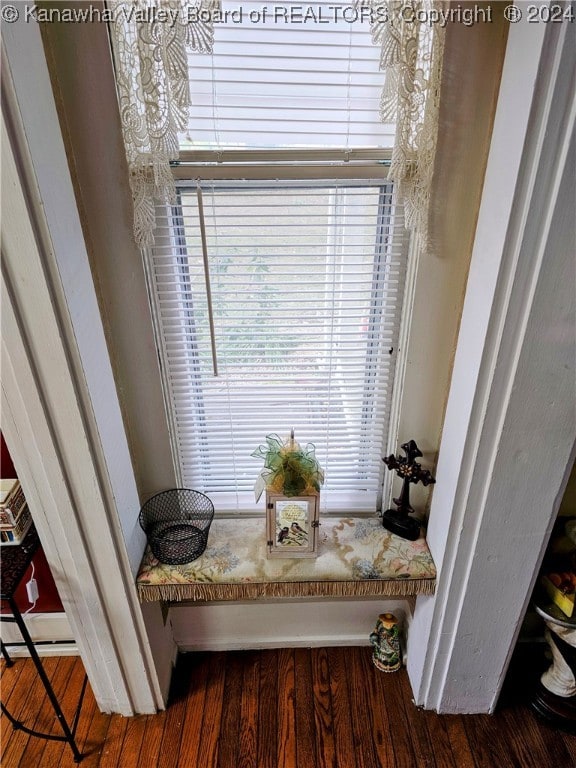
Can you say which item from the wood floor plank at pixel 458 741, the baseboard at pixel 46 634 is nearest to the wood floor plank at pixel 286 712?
the wood floor plank at pixel 458 741

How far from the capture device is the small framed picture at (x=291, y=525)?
4.33ft

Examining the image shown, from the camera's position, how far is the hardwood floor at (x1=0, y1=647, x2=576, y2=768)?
145 centimetres

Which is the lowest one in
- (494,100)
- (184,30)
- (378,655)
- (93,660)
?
(378,655)

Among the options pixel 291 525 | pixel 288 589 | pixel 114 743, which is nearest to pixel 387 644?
pixel 288 589

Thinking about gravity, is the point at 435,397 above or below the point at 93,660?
above

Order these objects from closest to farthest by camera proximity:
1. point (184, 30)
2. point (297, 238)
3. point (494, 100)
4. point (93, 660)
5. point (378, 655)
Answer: point (184, 30)
point (494, 100)
point (297, 238)
point (93, 660)
point (378, 655)

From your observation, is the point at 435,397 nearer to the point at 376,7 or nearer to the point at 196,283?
the point at 196,283

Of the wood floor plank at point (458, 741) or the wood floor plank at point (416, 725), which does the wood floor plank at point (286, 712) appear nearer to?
the wood floor plank at point (416, 725)

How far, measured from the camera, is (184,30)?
911 mm

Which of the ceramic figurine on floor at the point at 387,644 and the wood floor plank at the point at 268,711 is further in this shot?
the ceramic figurine on floor at the point at 387,644

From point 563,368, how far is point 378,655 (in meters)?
1.18

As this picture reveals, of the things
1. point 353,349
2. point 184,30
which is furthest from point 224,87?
point 353,349

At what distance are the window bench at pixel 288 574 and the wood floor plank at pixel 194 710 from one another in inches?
18.8

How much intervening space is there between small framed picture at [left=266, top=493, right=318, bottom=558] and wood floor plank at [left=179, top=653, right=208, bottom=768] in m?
0.62
